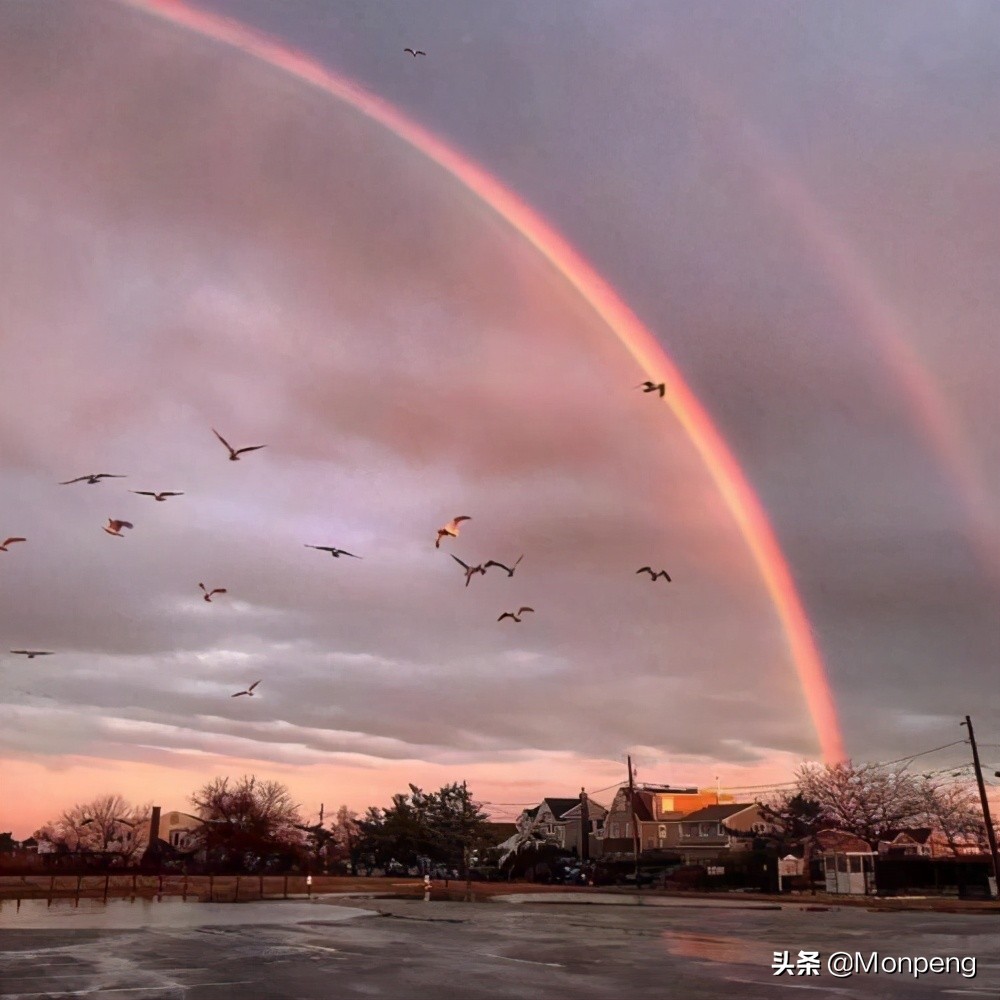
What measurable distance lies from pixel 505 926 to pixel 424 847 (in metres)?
59.4

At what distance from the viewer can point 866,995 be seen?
55.1ft

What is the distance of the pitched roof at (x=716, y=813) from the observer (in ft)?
310

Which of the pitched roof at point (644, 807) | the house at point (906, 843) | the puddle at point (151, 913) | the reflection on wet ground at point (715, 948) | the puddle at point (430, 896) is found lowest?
the puddle at point (430, 896)

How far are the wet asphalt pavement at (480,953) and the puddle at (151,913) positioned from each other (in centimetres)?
13

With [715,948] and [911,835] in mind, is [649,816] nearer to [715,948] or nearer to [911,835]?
[911,835]

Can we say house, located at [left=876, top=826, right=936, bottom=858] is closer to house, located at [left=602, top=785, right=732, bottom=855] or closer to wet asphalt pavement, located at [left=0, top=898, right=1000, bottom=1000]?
house, located at [left=602, top=785, right=732, bottom=855]

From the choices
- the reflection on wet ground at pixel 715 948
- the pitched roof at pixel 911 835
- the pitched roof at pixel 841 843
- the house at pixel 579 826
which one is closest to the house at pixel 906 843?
the pitched roof at pixel 911 835

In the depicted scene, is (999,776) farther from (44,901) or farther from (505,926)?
(44,901)

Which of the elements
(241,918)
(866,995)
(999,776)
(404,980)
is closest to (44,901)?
(241,918)

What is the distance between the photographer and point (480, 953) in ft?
78.7

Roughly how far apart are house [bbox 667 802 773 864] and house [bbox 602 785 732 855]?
1134 mm

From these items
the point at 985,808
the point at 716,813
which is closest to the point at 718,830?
the point at 716,813

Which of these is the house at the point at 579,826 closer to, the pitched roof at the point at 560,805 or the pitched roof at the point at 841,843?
the pitched roof at the point at 560,805

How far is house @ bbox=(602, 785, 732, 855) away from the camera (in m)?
102
